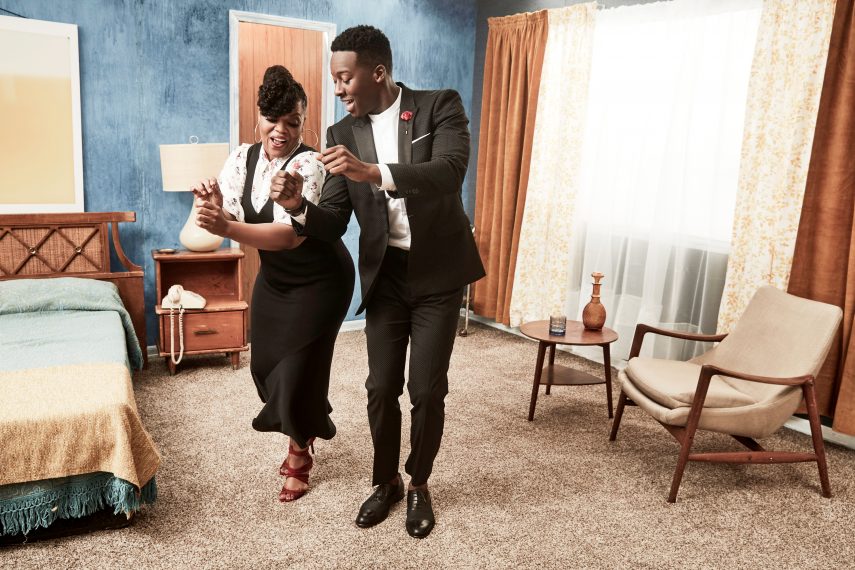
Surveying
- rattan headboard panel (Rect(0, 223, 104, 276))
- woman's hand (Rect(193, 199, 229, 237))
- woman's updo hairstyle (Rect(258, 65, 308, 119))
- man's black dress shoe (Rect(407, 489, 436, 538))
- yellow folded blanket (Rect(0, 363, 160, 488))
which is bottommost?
man's black dress shoe (Rect(407, 489, 436, 538))

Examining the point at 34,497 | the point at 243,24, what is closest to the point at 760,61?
the point at 243,24

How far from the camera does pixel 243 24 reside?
175 inches

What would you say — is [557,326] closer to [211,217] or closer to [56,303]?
[211,217]

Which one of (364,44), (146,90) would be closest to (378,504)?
(364,44)

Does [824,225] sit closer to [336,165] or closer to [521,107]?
[521,107]

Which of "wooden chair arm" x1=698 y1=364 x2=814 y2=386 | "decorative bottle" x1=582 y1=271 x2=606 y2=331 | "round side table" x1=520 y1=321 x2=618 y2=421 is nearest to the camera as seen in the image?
"wooden chair arm" x1=698 y1=364 x2=814 y2=386

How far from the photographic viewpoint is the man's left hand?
172 centimetres

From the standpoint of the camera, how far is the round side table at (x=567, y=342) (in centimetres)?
334

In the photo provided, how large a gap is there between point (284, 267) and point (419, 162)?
63 centimetres

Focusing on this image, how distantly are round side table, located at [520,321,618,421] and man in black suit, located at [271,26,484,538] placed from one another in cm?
116

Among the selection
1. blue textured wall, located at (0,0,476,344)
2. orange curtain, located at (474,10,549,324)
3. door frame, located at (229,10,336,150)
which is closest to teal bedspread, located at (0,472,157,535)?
blue textured wall, located at (0,0,476,344)

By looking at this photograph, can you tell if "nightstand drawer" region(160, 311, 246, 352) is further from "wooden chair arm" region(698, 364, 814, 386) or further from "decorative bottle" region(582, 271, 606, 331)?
"wooden chair arm" region(698, 364, 814, 386)

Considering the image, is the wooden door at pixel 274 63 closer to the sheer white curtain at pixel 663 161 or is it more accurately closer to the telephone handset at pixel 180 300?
the telephone handset at pixel 180 300

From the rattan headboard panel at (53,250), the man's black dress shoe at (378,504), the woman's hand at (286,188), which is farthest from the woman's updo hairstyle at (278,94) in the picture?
the rattan headboard panel at (53,250)
